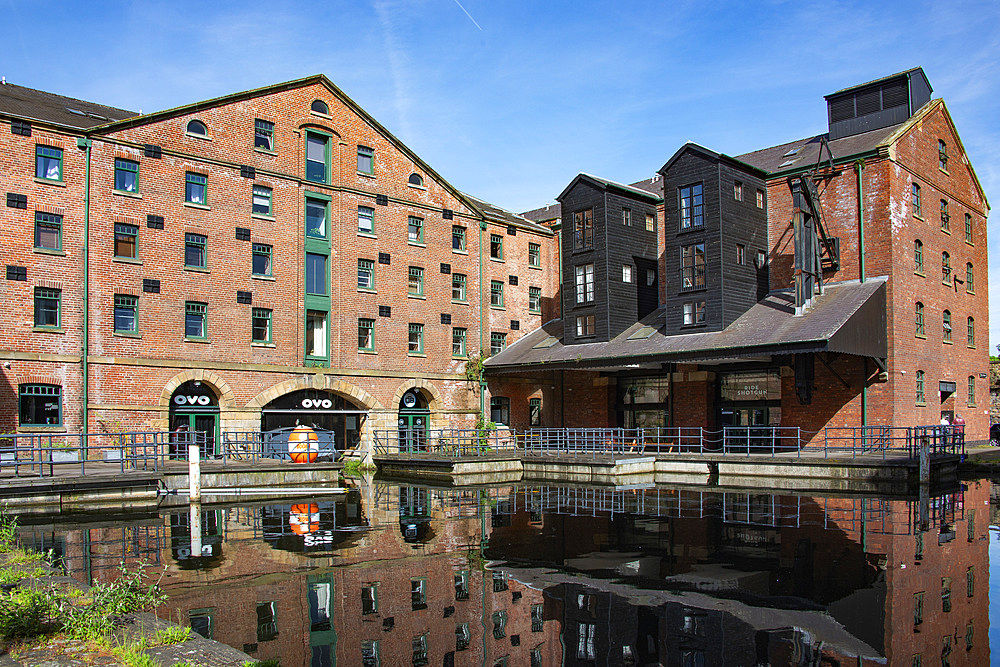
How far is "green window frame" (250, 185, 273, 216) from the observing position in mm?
29844

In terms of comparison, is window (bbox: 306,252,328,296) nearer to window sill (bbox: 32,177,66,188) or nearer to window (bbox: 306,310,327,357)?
window (bbox: 306,310,327,357)

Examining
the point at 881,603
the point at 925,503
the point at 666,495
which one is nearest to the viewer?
the point at 881,603

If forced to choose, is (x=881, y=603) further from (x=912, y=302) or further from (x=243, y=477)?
(x=912, y=302)

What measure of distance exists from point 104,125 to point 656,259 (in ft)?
72.6

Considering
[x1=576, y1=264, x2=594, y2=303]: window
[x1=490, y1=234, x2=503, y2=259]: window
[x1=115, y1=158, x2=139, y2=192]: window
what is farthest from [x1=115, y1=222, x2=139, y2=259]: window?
[x1=576, y1=264, x2=594, y2=303]: window

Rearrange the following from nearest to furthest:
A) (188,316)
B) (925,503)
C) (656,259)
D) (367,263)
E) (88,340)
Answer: (925,503) → (88,340) → (188,316) → (367,263) → (656,259)

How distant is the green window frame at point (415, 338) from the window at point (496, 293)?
4.21 meters

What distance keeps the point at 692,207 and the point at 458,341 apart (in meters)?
11.6

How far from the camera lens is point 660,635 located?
8312mm

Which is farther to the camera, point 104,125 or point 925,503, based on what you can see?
point 104,125

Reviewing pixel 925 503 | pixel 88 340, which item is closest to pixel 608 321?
pixel 925 503

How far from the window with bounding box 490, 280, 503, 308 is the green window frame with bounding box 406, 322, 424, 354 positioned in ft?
13.8

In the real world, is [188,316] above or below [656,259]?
below

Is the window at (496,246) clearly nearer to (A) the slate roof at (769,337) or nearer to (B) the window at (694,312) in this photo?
(A) the slate roof at (769,337)
